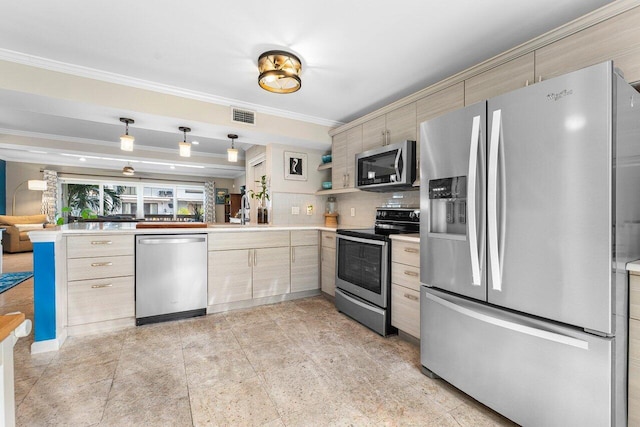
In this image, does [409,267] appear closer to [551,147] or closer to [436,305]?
[436,305]

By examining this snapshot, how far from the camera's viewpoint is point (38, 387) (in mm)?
1794

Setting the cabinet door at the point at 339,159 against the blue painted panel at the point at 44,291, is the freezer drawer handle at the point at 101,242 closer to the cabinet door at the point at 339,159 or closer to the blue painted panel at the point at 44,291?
the blue painted panel at the point at 44,291

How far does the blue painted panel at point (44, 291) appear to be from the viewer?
2.23 m

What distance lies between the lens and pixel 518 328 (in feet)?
4.61

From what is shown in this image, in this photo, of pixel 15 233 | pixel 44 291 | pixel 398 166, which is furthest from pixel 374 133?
pixel 15 233

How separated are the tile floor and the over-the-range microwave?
145 cm

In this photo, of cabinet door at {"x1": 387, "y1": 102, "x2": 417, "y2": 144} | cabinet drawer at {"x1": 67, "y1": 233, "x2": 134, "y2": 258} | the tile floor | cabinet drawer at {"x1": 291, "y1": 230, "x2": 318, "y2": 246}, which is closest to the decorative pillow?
cabinet drawer at {"x1": 67, "y1": 233, "x2": 134, "y2": 258}

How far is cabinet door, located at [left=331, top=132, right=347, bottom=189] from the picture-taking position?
3.75 m

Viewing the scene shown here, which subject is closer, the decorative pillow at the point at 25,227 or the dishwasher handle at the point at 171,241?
the dishwasher handle at the point at 171,241

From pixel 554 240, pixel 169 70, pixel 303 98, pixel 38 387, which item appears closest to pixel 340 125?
pixel 303 98


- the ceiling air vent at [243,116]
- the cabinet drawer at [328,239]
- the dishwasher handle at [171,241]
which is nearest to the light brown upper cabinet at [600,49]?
the cabinet drawer at [328,239]

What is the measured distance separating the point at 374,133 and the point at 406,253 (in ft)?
4.99

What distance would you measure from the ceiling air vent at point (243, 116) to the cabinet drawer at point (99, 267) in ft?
5.91

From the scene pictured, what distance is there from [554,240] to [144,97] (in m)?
3.40
